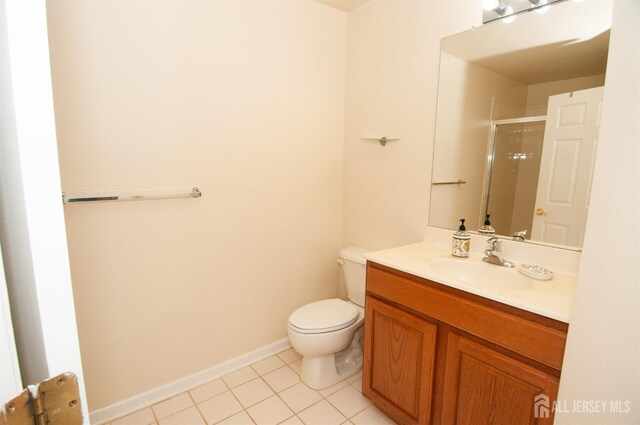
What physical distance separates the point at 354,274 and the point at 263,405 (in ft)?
3.05

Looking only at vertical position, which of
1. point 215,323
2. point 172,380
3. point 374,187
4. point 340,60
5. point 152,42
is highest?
point 340,60

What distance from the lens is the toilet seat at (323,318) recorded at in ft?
5.75

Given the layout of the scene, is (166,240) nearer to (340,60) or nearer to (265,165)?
(265,165)

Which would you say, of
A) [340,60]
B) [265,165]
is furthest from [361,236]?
[340,60]

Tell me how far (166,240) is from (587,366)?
1791mm

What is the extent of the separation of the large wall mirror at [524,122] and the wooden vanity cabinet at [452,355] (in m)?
0.57

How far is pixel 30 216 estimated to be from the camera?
330mm

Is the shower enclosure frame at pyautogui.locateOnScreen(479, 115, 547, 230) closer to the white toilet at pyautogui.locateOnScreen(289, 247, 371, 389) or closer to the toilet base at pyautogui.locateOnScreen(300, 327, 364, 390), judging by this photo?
the white toilet at pyautogui.locateOnScreen(289, 247, 371, 389)

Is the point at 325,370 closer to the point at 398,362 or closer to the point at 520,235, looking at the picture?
the point at 398,362

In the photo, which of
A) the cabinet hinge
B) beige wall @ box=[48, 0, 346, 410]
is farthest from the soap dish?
the cabinet hinge

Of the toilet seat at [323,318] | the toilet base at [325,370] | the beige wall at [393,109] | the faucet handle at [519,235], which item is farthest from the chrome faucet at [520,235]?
the toilet base at [325,370]

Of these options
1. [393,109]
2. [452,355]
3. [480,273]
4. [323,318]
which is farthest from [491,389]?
[393,109]

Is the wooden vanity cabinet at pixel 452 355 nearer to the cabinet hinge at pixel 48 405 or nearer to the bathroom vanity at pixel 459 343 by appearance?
the bathroom vanity at pixel 459 343

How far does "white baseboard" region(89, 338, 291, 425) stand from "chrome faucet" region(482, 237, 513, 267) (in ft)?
4.86
